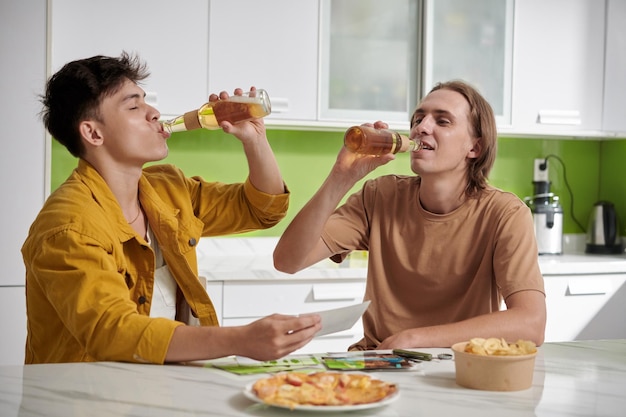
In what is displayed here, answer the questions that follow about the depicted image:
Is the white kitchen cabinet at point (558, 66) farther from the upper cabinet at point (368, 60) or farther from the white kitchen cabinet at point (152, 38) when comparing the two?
the white kitchen cabinet at point (152, 38)

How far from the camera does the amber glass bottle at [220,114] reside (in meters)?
2.04

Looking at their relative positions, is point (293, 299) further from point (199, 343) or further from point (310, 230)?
point (199, 343)

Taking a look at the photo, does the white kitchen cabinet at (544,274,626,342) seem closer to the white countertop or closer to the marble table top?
the white countertop

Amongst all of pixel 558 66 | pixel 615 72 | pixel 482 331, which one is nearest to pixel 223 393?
pixel 482 331

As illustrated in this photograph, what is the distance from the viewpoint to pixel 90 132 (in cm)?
204

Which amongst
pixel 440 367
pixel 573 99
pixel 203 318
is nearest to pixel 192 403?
pixel 440 367

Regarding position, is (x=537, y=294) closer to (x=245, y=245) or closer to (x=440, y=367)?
(x=440, y=367)

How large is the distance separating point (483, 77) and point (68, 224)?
254 cm

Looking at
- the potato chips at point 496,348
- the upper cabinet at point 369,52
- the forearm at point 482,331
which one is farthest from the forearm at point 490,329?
the upper cabinet at point 369,52

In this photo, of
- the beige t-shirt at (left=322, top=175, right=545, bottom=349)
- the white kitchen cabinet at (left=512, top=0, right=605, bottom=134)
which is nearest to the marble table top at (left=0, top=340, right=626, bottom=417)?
the beige t-shirt at (left=322, top=175, right=545, bottom=349)

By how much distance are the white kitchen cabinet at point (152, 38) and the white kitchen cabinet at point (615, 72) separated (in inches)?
76.2

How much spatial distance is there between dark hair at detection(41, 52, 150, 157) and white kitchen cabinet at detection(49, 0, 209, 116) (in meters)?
1.21

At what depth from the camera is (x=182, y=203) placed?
2.14 metres

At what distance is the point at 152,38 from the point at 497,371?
2.34m
